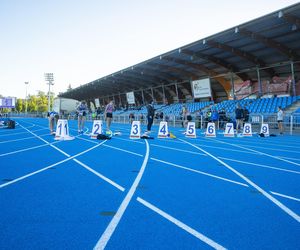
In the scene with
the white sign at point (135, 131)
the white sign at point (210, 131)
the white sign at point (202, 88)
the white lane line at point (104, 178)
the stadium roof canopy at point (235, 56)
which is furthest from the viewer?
the white sign at point (202, 88)

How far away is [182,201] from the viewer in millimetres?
3949

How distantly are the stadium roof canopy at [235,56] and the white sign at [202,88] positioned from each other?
1054mm

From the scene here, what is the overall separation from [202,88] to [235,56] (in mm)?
6990

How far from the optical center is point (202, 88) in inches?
1314

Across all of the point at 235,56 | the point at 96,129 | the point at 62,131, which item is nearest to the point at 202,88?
the point at 235,56

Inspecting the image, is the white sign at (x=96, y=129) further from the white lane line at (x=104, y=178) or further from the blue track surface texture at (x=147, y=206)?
the blue track surface texture at (x=147, y=206)

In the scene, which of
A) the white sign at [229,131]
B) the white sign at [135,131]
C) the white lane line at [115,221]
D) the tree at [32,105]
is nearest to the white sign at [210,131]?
the white sign at [229,131]

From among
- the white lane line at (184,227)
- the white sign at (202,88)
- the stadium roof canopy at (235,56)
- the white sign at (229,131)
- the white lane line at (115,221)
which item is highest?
the stadium roof canopy at (235,56)

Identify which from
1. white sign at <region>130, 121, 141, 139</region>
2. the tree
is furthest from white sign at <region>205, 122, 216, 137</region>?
the tree

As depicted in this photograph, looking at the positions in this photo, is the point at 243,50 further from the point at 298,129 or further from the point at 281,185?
the point at 281,185

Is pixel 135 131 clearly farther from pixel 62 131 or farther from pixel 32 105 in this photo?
pixel 32 105

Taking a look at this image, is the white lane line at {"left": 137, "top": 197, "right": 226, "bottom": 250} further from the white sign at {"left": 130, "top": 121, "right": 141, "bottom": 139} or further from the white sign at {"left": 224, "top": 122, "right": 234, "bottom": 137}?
the white sign at {"left": 224, "top": 122, "right": 234, "bottom": 137}

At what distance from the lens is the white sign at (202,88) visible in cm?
3262

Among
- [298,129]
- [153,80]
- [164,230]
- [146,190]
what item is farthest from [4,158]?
[153,80]
